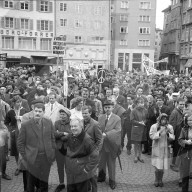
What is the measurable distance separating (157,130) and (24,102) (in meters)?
2.95

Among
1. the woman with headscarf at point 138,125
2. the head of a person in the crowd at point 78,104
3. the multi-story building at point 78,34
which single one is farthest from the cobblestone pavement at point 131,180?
the multi-story building at point 78,34

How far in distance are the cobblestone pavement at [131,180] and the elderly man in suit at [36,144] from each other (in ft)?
3.31

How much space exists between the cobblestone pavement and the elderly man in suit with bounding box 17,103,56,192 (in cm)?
101

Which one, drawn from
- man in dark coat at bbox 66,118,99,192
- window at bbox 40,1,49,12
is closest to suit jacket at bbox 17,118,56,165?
man in dark coat at bbox 66,118,99,192

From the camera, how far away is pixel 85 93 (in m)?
7.57

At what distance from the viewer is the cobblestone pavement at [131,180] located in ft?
17.5

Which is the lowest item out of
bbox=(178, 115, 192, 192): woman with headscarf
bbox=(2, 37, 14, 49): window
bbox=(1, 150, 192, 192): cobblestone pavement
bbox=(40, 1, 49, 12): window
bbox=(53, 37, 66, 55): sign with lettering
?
bbox=(1, 150, 192, 192): cobblestone pavement

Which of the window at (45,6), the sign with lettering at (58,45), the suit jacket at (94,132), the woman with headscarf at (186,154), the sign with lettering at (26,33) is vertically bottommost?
the woman with headscarf at (186,154)

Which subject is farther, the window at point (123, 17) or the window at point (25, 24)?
the window at point (25, 24)

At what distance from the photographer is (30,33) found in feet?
109

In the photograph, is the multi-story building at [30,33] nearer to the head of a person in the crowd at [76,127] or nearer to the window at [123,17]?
the window at [123,17]

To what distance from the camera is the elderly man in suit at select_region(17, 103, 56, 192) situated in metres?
4.30

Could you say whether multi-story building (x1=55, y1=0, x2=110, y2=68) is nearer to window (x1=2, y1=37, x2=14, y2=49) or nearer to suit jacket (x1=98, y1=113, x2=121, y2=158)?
window (x1=2, y1=37, x2=14, y2=49)

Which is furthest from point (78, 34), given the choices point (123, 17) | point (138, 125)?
point (138, 125)
